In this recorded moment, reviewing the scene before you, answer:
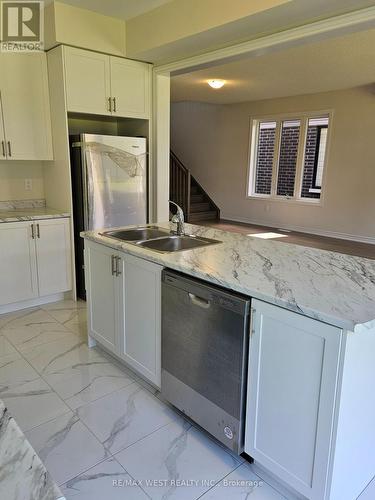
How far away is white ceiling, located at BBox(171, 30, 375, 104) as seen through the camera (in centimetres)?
425

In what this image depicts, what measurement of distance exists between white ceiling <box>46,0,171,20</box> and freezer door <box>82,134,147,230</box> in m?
1.06

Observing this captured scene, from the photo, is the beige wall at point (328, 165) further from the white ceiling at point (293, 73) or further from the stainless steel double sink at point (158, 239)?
the stainless steel double sink at point (158, 239)

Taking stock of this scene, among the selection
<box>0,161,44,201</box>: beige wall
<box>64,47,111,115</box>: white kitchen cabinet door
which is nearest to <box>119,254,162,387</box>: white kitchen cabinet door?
<box>64,47,111,115</box>: white kitchen cabinet door

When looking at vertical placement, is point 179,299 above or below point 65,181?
below

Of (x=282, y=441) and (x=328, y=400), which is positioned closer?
(x=328, y=400)

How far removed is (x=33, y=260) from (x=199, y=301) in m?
2.28

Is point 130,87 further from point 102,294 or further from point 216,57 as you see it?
point 102,294

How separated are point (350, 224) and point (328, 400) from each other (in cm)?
614

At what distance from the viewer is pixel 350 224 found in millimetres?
6875

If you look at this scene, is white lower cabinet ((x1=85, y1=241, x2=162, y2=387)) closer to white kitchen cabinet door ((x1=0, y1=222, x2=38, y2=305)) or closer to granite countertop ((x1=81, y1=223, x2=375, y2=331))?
granite countertop ((x1=81, y1=223, x2=375, y2=331))

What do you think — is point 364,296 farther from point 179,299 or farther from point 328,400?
point 179,299

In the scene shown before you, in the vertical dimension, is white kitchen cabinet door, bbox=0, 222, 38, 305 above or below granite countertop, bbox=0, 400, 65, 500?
below

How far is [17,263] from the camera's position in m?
3.44

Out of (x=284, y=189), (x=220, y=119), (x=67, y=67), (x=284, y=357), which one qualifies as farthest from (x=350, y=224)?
(x=284, y=357)
